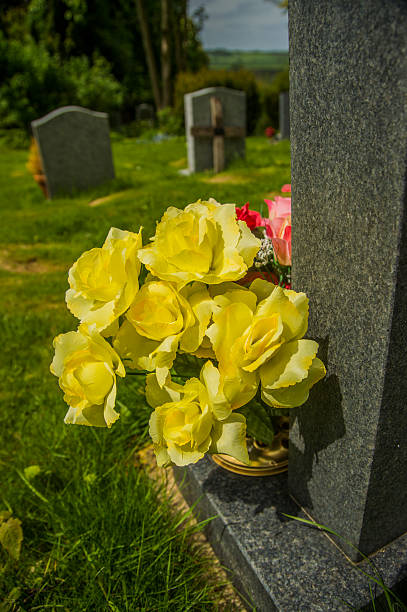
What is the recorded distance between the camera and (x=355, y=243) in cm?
83

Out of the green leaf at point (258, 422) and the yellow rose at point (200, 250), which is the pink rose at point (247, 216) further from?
the green leaf at point (258, 422)

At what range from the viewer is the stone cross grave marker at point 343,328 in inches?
28.5

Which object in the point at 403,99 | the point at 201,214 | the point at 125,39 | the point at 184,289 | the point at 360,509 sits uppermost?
the point at 125,39

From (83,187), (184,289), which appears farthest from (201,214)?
(83,187)

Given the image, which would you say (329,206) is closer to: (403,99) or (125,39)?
(403,99)

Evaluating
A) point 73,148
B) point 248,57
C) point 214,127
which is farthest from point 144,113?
point 248,57

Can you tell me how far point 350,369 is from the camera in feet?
3.08

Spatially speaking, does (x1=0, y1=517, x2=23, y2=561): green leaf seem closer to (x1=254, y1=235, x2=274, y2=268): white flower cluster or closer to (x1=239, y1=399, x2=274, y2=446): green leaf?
(x1=239, y1=399, x2=274, y2=446): green leaf

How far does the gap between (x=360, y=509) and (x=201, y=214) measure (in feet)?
2.53

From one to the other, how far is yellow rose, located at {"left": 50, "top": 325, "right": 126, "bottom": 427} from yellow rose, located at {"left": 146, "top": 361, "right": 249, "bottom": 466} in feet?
0.35

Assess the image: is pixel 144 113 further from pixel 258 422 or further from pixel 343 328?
pixel 343 328

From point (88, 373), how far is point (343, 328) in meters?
0.53

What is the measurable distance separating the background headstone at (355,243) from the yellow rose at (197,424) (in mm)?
258

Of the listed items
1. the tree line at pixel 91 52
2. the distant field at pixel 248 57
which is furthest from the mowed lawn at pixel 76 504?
the distant field at pixel 248 57
